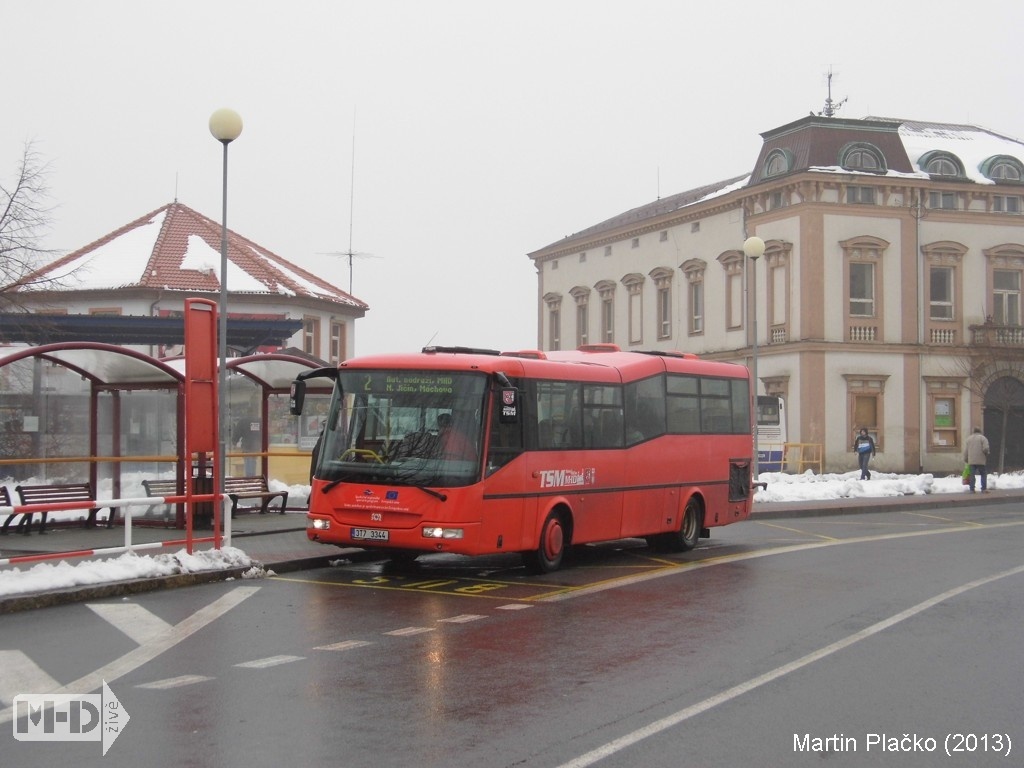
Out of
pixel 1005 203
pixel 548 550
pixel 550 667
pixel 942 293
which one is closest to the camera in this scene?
pixel 550 667

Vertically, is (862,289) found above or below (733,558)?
above

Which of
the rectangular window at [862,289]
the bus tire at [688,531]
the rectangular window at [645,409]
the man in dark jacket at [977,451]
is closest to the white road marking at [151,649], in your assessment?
the rectangular window at [645,409]

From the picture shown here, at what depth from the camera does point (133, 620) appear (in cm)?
1216

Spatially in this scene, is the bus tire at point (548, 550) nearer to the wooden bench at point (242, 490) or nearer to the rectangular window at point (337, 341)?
the wooden bench at point (242, 490)

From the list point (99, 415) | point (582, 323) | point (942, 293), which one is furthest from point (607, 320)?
point (99, 415)

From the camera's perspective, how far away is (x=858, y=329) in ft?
168

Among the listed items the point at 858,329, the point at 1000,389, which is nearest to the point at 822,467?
the point at 858,329

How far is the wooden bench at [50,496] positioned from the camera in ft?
66.0

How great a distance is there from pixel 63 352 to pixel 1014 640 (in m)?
16.1

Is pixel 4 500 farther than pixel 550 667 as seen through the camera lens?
Yes

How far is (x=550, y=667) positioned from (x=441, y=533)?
5474mm

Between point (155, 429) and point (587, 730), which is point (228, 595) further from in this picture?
point (155, 429)

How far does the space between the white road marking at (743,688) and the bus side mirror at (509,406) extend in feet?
16.9

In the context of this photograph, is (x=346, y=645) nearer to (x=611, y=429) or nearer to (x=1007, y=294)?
(x=611, y=429)
